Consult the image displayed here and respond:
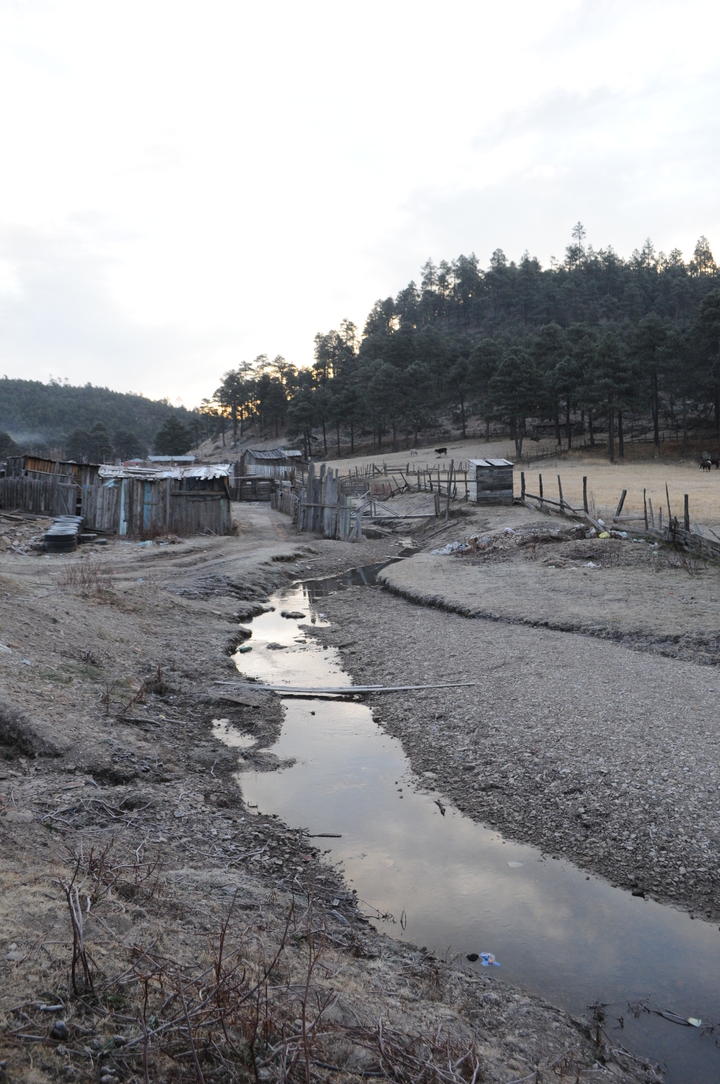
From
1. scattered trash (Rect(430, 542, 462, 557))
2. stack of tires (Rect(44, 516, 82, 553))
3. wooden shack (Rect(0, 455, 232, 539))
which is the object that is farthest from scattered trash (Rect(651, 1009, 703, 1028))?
wooden shack (Rect(0, 455, 232, 539))

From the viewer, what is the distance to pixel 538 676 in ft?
32.4

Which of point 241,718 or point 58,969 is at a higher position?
point 58,969

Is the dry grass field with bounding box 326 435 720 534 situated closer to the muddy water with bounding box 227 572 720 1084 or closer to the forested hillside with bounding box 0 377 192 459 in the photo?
the muddy water with bounding box 227 572 720 1084

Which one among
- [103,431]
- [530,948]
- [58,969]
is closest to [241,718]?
[530,948]

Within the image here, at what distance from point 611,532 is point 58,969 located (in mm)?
18960

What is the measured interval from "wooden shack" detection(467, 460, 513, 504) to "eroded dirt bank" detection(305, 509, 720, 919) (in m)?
12.4

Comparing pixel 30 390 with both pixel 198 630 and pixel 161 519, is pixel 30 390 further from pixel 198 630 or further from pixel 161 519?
pixel 198 630

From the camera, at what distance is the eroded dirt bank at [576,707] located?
598cm

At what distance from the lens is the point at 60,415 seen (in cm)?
15838

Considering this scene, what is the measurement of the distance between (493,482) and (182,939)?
27.1 meters

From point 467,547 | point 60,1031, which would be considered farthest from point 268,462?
point 60,1031

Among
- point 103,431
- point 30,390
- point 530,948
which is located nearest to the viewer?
point 530,948

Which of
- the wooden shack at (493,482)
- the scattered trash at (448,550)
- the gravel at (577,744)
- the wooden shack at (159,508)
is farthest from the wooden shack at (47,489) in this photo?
the gravel at (577,744)

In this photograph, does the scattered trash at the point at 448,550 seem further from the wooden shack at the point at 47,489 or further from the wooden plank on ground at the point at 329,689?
the wooden shack at the point at 47,489
